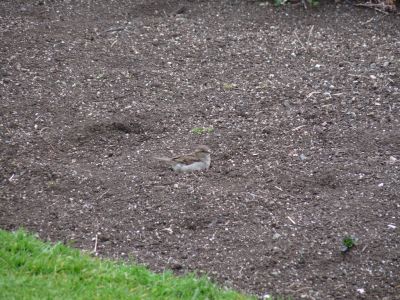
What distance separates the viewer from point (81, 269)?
5121mm

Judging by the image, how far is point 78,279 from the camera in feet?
16.4

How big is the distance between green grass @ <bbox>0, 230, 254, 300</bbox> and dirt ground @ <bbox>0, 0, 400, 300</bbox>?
253 millimetres

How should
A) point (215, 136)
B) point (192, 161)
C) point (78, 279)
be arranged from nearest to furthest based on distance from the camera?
1. point (78, 279)
2. point (192, 161)
3. point (215, 136)

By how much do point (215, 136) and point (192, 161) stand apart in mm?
739

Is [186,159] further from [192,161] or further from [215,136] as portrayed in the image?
[215,136]

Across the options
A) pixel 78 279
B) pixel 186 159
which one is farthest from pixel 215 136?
pixel 78 279

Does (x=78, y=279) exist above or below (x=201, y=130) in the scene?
below

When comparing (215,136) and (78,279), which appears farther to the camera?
(215,136)

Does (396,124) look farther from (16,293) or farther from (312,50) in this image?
(16,293)

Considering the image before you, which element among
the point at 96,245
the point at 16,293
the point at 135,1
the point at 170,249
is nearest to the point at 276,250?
the point at 170,249

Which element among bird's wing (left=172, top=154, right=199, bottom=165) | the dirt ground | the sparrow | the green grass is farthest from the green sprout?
the green grass

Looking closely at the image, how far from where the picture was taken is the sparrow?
6.34 metres

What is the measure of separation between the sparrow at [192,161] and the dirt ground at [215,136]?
0.23 ft

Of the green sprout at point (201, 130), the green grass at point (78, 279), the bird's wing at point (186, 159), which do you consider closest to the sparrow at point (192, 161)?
the bird's wing at point (186, 159)
